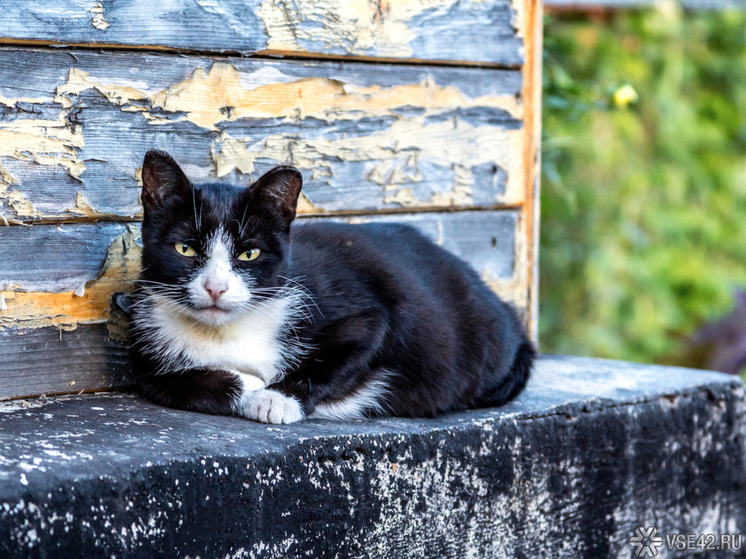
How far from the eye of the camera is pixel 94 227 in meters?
2.12

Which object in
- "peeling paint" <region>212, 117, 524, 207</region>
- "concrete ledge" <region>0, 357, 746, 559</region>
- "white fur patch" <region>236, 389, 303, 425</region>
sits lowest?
"concrete ledge" <region>0, 357, 746, 559</region>

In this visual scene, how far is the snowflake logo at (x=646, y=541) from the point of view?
244 centimetres

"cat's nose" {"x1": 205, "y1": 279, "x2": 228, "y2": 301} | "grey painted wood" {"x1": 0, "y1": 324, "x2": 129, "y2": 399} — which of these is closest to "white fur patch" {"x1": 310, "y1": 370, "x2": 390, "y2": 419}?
"cat's nose" {"x1": 205, "y1": 279, "x2": 228, "y2": 301}

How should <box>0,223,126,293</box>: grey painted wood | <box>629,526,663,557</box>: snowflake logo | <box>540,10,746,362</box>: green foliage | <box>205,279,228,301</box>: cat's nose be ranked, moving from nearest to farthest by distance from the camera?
1. <box>205,279,228,301</box>: cat's nose
2. <box>0,223,126,293</box>: grey painted wood
3. <box>629,526,663,557</box>: snowflake logo
4. <box>540,10,746,362</box>: green foliage

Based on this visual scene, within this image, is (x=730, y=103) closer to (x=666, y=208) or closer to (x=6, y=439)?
(x=666, y=208)

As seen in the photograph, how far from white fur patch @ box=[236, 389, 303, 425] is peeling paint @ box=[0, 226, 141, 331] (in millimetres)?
452

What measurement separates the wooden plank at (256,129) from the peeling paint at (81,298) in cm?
10

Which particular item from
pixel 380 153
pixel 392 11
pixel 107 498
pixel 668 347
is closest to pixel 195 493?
pixel 107 498

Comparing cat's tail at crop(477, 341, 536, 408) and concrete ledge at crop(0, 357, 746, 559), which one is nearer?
concrete ledge at crop(0, 357, 746, 559)

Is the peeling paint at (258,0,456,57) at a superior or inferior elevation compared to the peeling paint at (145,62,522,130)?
superior

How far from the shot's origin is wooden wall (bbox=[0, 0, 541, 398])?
79.1 inches

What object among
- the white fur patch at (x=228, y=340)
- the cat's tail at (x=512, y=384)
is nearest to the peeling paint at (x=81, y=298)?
the white fur patch at (x=228, y=340)

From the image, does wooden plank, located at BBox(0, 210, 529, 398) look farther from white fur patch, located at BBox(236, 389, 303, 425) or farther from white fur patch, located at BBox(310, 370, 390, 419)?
white fur patch, located at BBox(310, 370, 390, 419)

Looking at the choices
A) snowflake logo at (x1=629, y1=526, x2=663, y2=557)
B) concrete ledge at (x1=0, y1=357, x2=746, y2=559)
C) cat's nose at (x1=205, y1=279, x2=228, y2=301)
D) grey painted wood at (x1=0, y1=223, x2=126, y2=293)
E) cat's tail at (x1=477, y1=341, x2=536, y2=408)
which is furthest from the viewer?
snowflake logo at (x1=629, y1=526, x2=663, y2=557)
